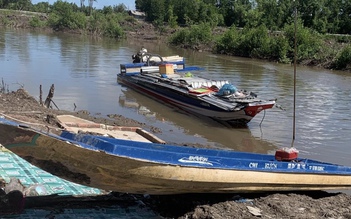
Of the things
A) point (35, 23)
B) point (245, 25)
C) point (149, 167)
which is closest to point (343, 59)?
point (245, 25)

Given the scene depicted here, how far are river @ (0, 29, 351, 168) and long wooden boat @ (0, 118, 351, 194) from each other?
4.29m

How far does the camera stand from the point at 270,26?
157 feet

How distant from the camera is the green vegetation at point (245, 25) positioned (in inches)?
1346

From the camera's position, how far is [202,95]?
512 inches

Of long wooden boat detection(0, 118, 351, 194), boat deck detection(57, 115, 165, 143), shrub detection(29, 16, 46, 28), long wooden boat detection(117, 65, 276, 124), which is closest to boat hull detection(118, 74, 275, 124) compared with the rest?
long wooden boat detection(117, 65, 276, 124)

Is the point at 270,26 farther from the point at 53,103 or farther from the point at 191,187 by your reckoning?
the point at 191,187

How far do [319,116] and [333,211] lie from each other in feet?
28.7

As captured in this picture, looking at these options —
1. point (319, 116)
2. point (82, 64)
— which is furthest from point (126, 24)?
point (319, 116)

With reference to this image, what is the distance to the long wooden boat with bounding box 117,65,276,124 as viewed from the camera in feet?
38.9

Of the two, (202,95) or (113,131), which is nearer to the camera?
(113,131)

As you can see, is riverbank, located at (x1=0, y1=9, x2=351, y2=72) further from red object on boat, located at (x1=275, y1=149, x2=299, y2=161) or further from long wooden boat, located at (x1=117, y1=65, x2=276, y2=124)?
red object on boat, located at (x1=275, y1=149, x2=299, y2=161)

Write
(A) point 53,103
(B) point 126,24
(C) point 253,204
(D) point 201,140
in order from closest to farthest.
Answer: (C) point 253,204 < (D) point 201,140 < (A) point 53,103 < (B) point 126,24

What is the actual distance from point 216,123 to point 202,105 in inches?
24.7

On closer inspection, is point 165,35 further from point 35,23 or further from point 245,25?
point 35,23
